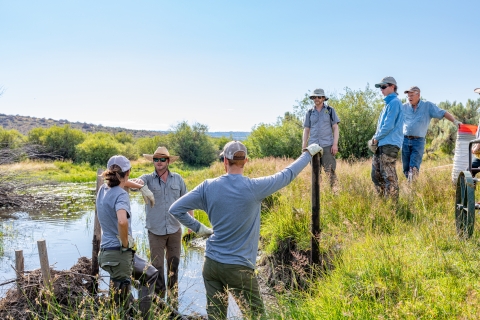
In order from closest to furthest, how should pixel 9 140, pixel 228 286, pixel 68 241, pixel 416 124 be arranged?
pixel 228 286 < pixel 416 124 < pixel 68 241 < pixel 9 140

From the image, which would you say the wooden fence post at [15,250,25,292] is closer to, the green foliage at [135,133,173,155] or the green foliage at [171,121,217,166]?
the green foliage at [171,121,217,166]

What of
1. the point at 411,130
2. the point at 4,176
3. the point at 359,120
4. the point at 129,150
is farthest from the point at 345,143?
the point at 129,150

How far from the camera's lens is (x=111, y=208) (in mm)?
4355

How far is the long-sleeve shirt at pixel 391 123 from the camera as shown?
6523mm

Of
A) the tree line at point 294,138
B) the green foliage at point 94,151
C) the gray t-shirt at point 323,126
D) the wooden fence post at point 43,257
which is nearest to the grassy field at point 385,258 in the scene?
the gray t-shirt at point 323,126

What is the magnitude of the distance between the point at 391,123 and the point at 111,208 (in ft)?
14.8

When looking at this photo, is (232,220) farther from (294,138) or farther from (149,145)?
(149,145)

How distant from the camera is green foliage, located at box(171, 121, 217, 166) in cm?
4112

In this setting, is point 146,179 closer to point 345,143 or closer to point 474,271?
point 474,271

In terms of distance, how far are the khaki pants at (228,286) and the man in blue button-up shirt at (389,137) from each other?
11.6 ft

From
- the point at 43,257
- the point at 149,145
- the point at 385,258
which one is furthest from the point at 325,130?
the point at 149,145

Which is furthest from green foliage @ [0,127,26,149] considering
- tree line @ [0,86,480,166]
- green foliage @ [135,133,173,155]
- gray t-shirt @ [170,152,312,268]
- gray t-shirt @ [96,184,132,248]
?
gray t-shirt @ [170,152,312,268]

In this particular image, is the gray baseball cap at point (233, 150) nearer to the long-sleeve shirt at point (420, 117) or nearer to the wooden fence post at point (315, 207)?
the wooden fence post at point (315, 207)

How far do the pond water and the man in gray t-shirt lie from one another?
1.06m
